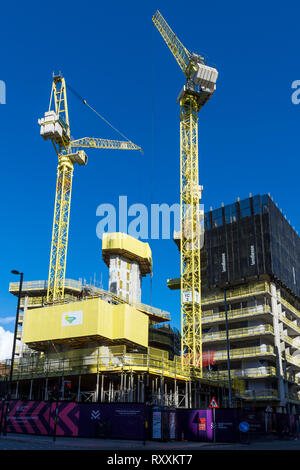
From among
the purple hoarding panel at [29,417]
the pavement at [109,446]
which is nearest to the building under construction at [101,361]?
the purple hoarding panel at [29,417]

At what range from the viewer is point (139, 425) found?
31703 mm

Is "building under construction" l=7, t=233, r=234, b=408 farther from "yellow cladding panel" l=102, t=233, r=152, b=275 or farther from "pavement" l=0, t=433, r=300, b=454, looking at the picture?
"yellow cladding panel" l=102, t=233, r=152, b=275

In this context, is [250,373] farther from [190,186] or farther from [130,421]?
[130,421]

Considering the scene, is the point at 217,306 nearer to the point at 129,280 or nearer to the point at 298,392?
the point at 298,392

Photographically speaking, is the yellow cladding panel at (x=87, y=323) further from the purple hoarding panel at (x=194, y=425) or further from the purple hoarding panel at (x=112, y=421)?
the purple hoarding panel at (x=194, y=425)

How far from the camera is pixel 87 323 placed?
54.8m

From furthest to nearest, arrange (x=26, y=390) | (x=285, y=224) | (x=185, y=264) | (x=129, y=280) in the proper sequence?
1. (x=129, y=280)
2. (x=285, y=224)
3. (x=185, y=264)
4. (x=26, y=390)

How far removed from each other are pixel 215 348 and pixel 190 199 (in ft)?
79.2

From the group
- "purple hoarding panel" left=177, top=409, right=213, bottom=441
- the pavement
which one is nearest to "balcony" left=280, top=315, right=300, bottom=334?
"purple hoarding panel" left=177, top=409, right=213, bottom=441

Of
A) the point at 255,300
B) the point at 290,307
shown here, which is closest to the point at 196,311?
the point at 255,300

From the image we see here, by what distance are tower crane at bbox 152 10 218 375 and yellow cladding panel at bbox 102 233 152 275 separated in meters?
26.7

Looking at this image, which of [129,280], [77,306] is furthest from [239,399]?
[129,280]

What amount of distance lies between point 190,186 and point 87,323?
2905cm

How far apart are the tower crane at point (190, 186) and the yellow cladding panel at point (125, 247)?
26656 mm
